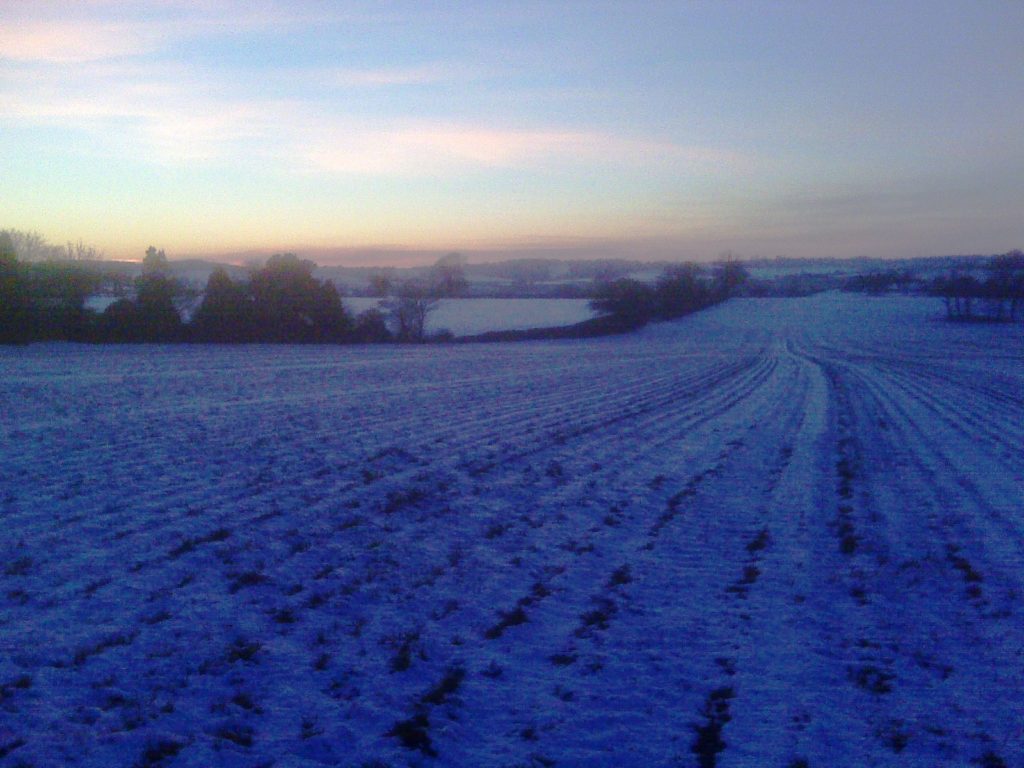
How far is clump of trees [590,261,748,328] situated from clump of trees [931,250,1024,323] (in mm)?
27021

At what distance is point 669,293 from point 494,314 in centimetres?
2527

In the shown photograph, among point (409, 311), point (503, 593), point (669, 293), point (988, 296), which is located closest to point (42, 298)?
point (409, 311)

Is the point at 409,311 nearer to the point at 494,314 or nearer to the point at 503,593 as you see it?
the point at 494,314

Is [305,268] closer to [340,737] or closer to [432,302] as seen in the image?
[432,302]

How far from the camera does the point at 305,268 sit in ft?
184

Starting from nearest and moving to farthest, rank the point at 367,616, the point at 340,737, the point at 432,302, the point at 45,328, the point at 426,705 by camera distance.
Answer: the point at 340,737 < the point at 426,705 < the point at 367,616 < the point at 45,328 < the point at 432,302

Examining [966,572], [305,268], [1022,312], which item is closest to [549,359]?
[305,268]

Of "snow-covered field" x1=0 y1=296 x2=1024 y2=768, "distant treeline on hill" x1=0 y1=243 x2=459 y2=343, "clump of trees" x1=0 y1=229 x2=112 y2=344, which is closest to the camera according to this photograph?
"snow-covered field" x1=0 y1=296 x2=1024 y2=768

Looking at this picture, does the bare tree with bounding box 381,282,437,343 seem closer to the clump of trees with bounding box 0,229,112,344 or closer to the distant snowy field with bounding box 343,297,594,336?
the distant snowy field with bounding box 343,297,594,336

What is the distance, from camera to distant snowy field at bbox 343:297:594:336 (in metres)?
64.6

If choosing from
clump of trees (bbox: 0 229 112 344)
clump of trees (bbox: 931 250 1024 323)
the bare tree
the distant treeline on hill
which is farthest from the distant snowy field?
clump of trees (bbox: 931 250 1024 323)

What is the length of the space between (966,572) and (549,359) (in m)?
30.9

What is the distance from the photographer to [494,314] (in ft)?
247

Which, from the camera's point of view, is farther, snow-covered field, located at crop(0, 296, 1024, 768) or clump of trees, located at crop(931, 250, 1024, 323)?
clump of trees, located at crop(931, 250, 1024, 323)
